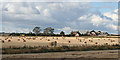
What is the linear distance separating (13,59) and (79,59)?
5.32 m

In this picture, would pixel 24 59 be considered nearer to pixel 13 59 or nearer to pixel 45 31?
pixel 13 59

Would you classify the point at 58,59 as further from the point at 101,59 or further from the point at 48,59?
the point at 101,59

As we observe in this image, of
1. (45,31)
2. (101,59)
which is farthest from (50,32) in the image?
(101,59)

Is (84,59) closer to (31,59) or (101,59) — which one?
(101,59)

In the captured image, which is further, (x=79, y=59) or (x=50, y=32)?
(x=50, y=32)

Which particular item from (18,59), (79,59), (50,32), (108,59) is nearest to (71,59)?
(79,59)

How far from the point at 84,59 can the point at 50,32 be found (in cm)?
9978

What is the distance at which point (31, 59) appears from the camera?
13.3m

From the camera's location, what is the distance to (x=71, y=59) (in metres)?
13.7

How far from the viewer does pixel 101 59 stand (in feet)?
45.9

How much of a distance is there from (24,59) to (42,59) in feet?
4.71

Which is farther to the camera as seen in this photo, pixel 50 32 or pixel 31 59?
pixel 50 32

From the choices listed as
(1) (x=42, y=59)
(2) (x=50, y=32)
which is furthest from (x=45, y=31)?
(1) (x=42, y=59)

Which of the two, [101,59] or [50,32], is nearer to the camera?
[101,59]
